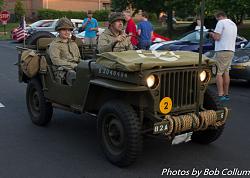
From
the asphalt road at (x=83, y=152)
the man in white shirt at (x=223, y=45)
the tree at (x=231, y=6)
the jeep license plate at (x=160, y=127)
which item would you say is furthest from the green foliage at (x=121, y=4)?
the jeep license plate at (x=160, y=127)

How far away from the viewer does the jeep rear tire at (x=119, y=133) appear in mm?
4719

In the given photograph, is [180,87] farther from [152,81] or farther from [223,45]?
[223,45]

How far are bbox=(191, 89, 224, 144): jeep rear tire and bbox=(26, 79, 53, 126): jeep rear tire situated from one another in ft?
7.50

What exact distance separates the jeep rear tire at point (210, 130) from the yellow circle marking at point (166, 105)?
2.75 feet

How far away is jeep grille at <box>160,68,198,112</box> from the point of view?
486 centimetres

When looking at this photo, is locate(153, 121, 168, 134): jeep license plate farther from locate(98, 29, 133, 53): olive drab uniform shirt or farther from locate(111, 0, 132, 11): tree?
locate(111, 0, 132, 11): tree

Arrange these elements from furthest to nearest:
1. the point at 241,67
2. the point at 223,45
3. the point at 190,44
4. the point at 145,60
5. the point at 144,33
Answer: the point at 190,44, the point at 144,33, the point at 241,67, the point at 223,45, the point at 145,60

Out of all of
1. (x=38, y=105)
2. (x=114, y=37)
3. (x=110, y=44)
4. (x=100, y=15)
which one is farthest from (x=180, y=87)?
(x=100, y=15)

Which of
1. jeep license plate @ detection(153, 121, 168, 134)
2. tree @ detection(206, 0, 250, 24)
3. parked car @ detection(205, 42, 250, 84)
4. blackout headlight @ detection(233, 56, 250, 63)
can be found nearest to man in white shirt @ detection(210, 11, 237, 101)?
parked car @ detection(205, 42, 250, 84)

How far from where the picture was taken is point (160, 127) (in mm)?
4625

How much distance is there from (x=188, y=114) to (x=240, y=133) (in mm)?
1743

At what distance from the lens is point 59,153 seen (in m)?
5.45

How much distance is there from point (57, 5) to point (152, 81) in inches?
2203

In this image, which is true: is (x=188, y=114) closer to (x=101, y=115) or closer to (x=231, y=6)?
(x=101, y=115)
